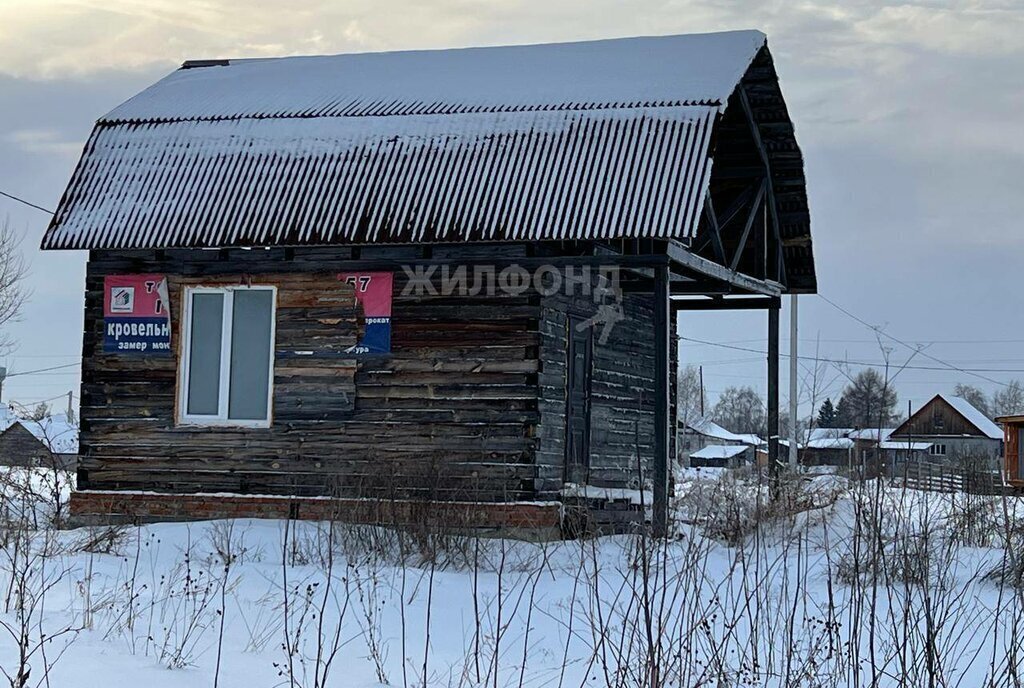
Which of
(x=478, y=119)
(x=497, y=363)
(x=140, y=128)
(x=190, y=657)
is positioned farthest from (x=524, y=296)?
(x=190, y=657)

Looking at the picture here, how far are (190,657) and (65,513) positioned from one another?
352 inches

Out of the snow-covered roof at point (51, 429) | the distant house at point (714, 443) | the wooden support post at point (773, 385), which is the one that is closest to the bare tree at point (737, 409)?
the distant house at point (714, 443)

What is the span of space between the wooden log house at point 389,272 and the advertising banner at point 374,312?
2cm

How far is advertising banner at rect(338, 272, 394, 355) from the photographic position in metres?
14.9

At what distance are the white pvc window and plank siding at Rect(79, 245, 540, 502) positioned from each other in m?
0.13

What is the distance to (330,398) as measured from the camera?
15.0 metres

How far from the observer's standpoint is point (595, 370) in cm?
1695

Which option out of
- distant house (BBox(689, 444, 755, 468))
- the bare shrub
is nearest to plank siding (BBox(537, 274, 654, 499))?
the bare shrub

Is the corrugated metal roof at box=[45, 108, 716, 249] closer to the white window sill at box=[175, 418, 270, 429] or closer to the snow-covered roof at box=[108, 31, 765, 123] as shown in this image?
the snow-covered roof at box=[108, 31, 765, 123]

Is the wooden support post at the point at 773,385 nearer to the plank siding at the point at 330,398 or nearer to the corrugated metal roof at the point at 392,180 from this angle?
the plank siding at the point at 330,398

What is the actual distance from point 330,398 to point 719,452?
79255 mm

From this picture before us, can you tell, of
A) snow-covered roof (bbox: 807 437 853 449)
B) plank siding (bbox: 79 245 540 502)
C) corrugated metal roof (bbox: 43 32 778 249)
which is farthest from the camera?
plank siding (bbox: 79 245 540 502)

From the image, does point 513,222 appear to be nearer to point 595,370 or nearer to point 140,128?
point 595,370

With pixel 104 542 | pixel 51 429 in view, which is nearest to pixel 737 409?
pixel 51 429
